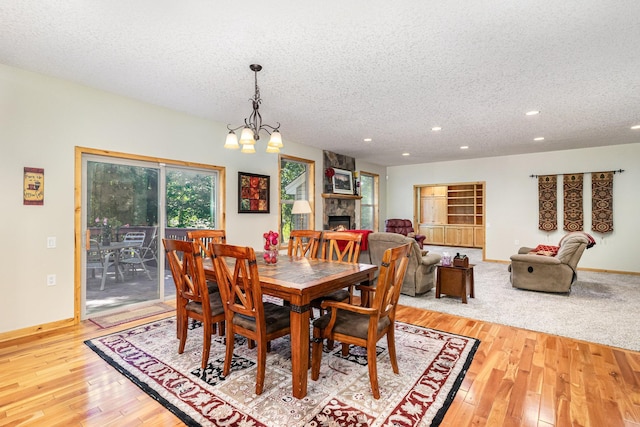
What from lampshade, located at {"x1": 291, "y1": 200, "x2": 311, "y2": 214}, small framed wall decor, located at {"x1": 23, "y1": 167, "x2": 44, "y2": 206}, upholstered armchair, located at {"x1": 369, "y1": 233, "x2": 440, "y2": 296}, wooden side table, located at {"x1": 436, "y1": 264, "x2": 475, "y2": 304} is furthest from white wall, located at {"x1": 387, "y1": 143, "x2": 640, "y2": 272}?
small framed wall decor, located at {"x1": 23, "y1": 167, "x2": 44, "y2": 206}

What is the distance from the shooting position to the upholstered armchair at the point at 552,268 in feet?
14.7

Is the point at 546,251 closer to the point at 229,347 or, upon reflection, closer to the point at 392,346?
the point at 392,346

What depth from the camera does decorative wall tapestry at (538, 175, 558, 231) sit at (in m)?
6.94

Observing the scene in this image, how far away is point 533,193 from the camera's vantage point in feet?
23.7

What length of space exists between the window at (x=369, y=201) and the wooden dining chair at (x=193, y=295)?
6.37m

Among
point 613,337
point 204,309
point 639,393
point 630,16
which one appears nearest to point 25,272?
point 204,309

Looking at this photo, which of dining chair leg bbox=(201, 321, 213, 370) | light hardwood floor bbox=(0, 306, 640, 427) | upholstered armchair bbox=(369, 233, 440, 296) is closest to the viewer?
light hardwood floor bbox=(0, 306, 640, 427)

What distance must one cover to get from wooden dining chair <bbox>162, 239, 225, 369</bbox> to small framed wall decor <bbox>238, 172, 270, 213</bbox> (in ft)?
8.14

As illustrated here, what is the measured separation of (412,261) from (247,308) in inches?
112

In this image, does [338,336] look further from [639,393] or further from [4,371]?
[4,371]

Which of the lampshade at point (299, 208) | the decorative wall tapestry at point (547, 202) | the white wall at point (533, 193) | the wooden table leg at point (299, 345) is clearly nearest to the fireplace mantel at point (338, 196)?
the lampshade at point (299, 208)

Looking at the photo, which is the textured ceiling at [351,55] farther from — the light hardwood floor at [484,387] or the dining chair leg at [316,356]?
the light hardwood floor at [484,387]

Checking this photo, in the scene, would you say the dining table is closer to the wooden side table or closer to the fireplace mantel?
the wooden side table

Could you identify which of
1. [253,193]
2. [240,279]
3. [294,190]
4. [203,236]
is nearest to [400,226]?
[294,190]
